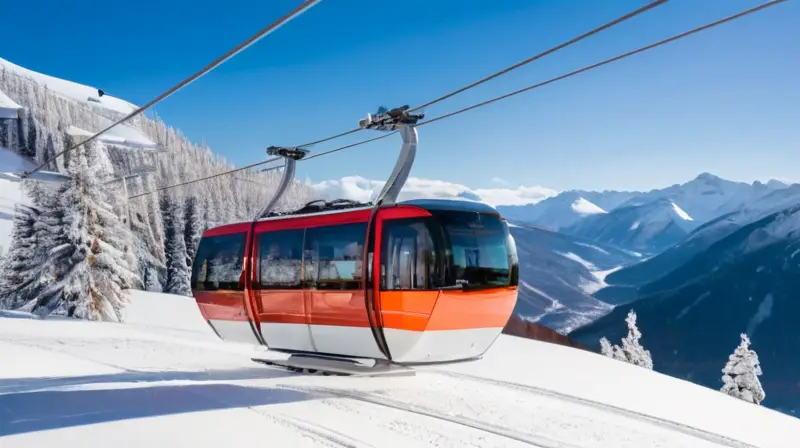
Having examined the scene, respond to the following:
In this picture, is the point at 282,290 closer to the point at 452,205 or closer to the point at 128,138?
the point at 452,205

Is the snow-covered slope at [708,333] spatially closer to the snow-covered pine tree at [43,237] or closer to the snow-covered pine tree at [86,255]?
the snow-covered pine tree at [86,255]

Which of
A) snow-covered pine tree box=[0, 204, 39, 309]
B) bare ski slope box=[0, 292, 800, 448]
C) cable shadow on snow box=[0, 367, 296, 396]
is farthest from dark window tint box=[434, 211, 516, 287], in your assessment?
snow-covered pine tree box=[0, 204, 39, 309]

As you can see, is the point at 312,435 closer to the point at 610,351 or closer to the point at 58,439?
the point at 58,439

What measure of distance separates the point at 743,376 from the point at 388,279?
36793mm

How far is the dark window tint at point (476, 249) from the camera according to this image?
9.08 metres

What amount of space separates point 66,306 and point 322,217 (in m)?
23.6

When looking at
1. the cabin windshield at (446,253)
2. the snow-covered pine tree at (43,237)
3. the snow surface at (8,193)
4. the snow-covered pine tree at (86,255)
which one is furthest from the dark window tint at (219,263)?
the snow surface at (8,193)

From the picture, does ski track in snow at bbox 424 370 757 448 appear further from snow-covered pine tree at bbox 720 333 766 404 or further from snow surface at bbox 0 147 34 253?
snow surface at bbox 0 147 34 253

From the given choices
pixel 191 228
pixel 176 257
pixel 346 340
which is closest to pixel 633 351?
pixel 346 340

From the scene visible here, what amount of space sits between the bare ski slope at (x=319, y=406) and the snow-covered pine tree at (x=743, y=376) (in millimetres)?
21627

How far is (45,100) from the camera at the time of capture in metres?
137

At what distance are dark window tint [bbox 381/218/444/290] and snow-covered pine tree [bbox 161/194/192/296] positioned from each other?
46.7 meters

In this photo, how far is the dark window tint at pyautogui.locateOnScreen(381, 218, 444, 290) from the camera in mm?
8984

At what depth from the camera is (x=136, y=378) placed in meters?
10.6
